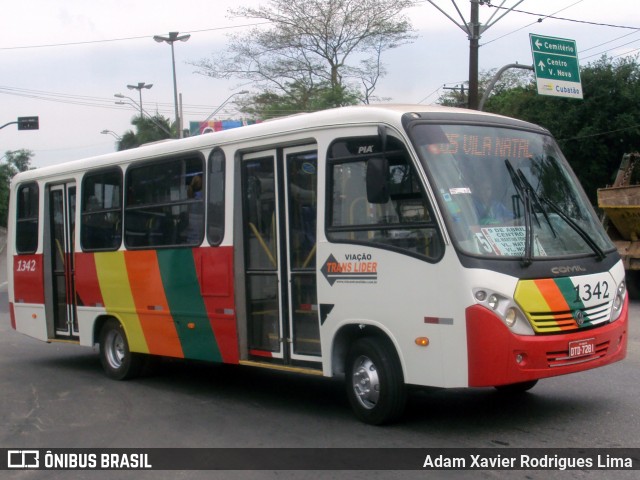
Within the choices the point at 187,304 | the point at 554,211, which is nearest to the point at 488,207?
the point at 554,211

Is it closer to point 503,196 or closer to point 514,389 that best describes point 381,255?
point 503,196

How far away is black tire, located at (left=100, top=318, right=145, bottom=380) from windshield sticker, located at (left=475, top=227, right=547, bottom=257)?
5666 millimetres

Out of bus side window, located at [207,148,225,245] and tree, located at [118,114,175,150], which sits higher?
tree, located at [118,114,175,150]

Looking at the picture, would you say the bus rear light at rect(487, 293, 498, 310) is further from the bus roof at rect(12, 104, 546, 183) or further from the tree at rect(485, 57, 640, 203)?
the tree at rect(485, 57, 640, 203)

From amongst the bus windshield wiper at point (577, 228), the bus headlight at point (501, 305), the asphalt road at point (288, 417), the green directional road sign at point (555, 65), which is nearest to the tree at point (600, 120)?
the green directional road sign at point (555, 65)

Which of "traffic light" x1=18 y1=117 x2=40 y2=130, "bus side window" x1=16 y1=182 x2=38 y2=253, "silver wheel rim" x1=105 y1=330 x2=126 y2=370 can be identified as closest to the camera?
"silver wheel rim" x1=105 y1=330 x2=126 y2=370

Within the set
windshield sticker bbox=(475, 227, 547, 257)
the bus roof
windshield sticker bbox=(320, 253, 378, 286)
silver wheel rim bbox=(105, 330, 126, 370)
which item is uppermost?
the bus roof

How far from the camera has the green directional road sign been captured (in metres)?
20.8

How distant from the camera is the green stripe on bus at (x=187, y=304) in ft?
30.3

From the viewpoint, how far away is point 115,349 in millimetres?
11148

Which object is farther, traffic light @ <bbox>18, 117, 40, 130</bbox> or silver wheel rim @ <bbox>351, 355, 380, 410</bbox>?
traffic light @ <bbox>18, 117, 40, 130</bbox>

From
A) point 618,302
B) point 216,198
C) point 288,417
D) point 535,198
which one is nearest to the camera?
point 535,198

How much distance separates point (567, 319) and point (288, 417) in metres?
2.88

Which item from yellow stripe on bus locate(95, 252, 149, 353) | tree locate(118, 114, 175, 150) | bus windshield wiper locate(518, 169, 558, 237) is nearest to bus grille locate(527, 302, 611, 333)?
bus windshield wiper locate(518, 169, 558, 237)
